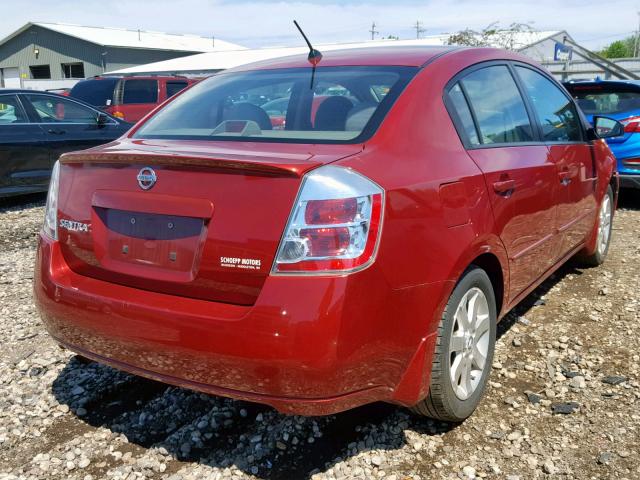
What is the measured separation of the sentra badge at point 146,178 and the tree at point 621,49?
8405 cm

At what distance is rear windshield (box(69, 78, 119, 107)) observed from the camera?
13906mm

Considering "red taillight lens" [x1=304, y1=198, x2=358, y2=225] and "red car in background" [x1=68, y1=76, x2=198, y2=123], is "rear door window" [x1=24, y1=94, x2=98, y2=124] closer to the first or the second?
"red car in background" [x1=68, y1=76, x2=198, y2=123]

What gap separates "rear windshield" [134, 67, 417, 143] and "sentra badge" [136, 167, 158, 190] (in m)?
0.46

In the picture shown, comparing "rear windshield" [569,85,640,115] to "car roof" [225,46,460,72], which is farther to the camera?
"rear windshield" [569,85,640,115]

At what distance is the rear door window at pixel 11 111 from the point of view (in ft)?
25.6

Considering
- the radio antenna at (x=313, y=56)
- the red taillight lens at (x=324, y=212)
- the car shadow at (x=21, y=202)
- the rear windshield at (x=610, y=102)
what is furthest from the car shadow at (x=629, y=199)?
the car shadow at (x=21, y=202)

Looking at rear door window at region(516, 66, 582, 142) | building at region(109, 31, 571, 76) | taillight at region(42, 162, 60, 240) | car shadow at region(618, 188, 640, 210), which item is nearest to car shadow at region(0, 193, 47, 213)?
taillight at region(42, 162, 60, 240)

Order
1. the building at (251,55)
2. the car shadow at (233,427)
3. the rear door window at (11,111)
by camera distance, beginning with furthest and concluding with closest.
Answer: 1. the building at (251,55)
2. the rear door window at (11,111)
3. the car shadow at (233,427)

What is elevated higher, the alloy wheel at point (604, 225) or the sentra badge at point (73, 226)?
the sentra badge at point (73, 226)

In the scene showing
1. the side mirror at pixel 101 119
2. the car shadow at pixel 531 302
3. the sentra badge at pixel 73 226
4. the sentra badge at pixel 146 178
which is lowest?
the car shadow at pixel 531 302

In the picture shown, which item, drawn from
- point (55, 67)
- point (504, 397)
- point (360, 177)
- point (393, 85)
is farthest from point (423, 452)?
point (55, 67)

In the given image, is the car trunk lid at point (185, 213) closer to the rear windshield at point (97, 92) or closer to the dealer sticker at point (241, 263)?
the dealer sticker at point (241, 263)

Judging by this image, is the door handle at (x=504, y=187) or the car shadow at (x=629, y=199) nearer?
the door handle at (x=504, y=187)

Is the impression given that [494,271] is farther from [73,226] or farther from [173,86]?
[173,86]
